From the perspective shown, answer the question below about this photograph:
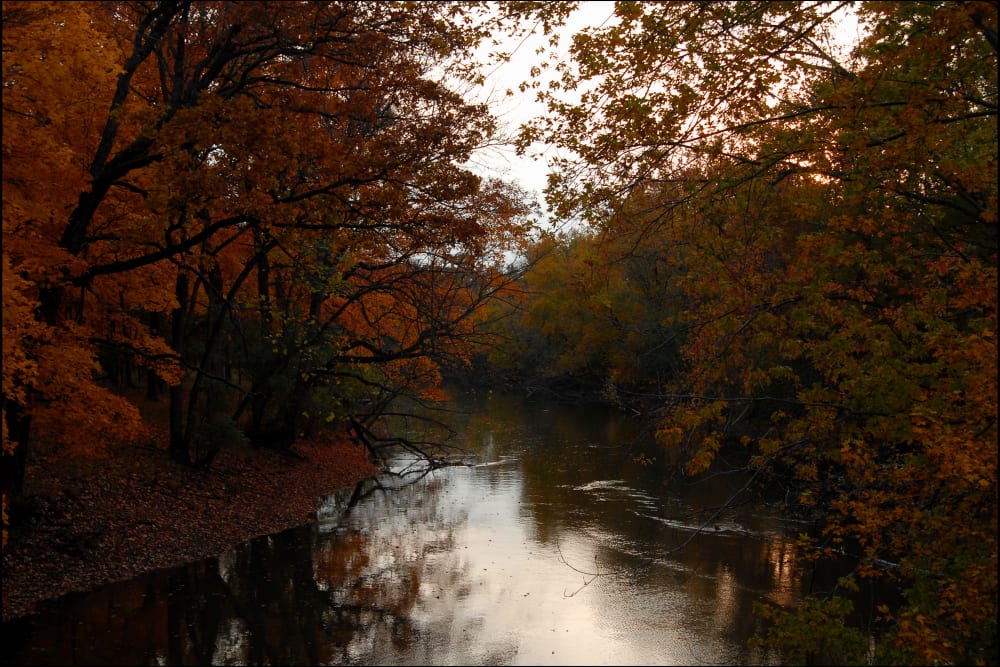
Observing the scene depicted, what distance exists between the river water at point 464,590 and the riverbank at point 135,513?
1.69ft

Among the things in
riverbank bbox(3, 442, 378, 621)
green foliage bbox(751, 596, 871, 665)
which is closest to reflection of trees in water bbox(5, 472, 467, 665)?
riverbank bbox(3, 442, 378, 621)

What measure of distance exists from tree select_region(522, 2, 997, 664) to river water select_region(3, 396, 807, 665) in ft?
7.58

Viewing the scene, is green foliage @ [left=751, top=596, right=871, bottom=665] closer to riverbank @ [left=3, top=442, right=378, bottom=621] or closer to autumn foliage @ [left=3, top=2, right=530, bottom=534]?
autumn foliage @ [left=3, top=2, right=530, bottom=534]

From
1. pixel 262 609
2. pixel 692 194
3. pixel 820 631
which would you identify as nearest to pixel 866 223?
pixel 692 194

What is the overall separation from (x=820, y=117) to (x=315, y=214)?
6.98m

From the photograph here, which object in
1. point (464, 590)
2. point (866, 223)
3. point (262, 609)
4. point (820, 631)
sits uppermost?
point (866, 223)

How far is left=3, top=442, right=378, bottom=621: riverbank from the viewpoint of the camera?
1215 centimetres

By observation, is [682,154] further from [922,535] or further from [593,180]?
[922,535]

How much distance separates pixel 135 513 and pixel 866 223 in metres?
13.0

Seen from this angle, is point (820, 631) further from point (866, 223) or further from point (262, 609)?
point (262, 609)

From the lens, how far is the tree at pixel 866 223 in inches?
327

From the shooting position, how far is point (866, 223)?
10.1m

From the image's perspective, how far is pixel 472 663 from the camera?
10.1m

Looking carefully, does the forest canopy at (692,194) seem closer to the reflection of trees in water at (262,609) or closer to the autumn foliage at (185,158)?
the autumn foliage at (185,158)
